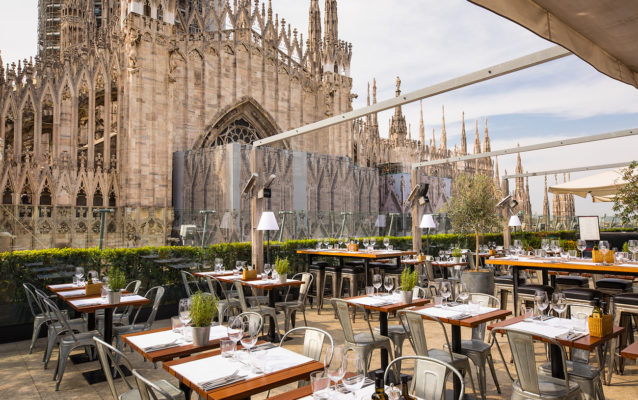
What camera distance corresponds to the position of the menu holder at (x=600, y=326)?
336 cm

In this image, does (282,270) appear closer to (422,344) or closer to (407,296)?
(407,296)

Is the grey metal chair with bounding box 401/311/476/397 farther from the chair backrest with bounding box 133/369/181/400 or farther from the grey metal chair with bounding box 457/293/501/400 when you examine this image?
the chair backrest with bounding box 133/369/181/400

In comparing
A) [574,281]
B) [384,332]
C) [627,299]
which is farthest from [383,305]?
[574,281]

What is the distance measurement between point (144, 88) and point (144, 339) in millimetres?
13628

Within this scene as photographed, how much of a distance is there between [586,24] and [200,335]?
3185mm

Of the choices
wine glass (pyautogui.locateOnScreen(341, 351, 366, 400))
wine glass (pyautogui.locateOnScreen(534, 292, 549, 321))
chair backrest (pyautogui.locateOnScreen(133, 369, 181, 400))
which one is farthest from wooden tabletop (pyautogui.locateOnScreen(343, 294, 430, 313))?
chair backrest (pyautogui.locateOnScreen(133, 369, 181, 400))

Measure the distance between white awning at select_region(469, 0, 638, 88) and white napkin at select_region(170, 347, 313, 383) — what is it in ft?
7.56

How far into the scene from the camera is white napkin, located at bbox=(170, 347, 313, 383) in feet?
8.62

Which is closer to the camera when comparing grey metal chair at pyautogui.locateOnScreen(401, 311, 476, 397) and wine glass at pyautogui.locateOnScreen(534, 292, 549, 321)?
grey metal chair at pyautogui.locateOnScreen(401, 311, 476, 397)

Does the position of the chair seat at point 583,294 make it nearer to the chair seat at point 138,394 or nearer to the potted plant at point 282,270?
the potted plant at point 282,270

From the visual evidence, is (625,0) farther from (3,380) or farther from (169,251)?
(169,251)

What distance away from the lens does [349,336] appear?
170 inches

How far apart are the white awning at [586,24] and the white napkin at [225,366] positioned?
2305 mm

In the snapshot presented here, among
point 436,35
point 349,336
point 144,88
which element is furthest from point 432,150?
point 349,336
